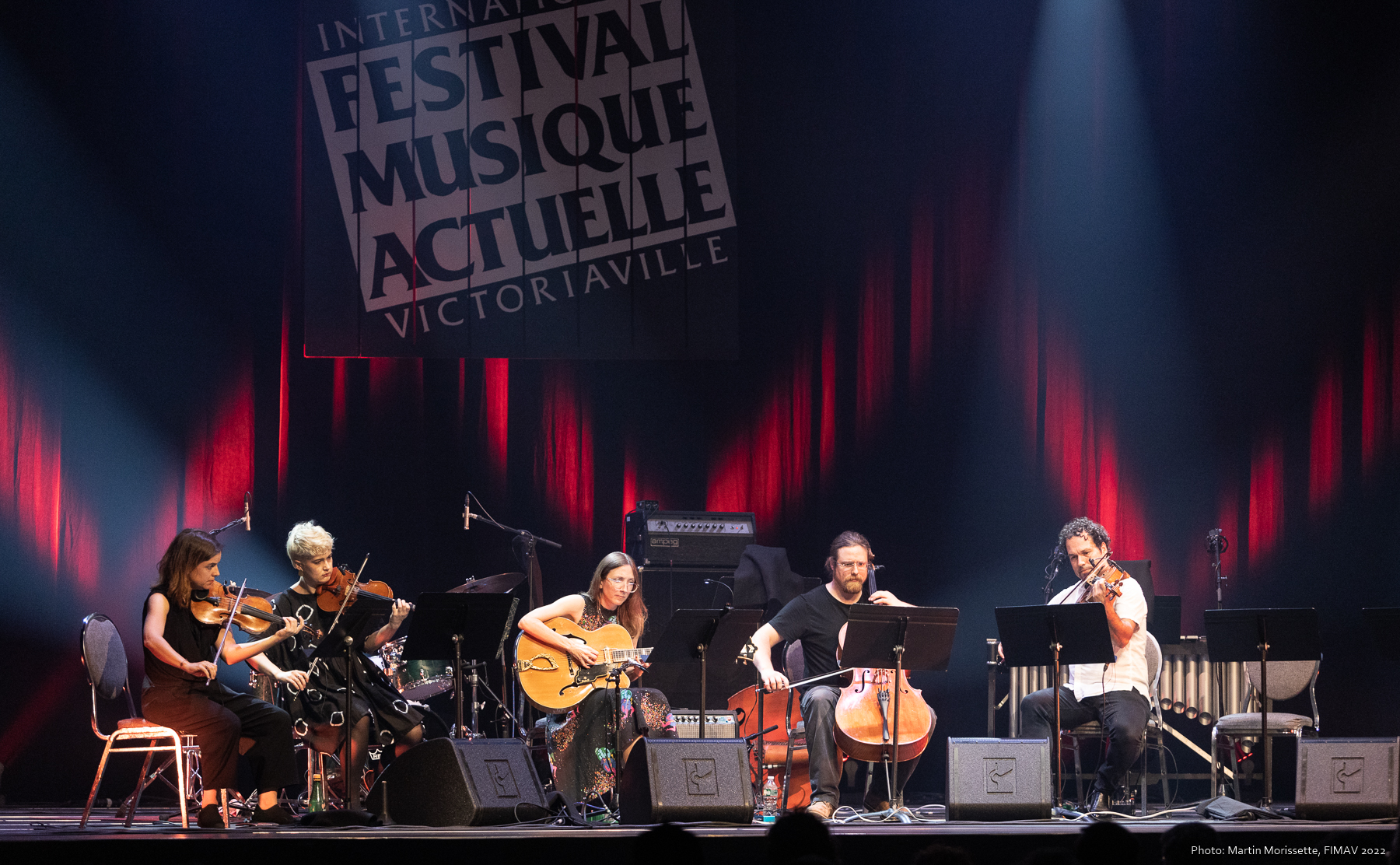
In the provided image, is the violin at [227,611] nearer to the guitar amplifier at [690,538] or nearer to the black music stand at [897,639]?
the guitar amplifier at [690,538]

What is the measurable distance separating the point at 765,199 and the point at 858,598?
3026 millimetres

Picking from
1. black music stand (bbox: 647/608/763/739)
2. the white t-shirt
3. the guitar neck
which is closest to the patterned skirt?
the guitar neck

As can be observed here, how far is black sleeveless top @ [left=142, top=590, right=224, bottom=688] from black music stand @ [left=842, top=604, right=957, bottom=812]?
112 inches

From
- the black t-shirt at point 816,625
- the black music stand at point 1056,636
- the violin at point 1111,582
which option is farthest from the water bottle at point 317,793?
the violin at point 1111,582

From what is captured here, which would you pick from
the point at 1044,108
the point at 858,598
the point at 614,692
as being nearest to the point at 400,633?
the point at 614,692

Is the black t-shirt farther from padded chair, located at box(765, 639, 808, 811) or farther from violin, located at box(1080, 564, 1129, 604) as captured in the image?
violin, located at box(1080, 564, 1129, 604)

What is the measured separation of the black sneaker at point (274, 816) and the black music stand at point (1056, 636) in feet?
10.8

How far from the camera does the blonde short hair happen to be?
6773 millimetres

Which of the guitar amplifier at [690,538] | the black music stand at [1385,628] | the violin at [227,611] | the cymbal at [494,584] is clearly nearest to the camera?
the violin at [227,611]

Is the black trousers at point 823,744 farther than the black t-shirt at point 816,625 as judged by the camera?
No

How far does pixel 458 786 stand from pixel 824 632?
2.22 meters

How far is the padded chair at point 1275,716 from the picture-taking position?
7176 millimetres

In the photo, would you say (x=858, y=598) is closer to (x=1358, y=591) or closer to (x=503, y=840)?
(x=503, y=840)

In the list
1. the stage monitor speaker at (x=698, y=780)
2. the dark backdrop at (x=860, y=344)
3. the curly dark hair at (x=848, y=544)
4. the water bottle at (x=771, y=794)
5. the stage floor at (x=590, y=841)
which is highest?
the dark backdrop at (x=860, y=344)
